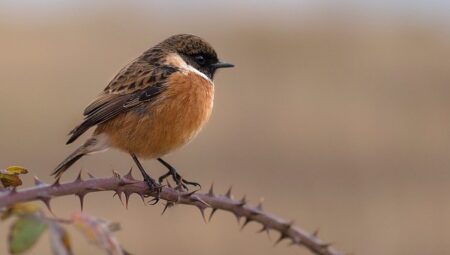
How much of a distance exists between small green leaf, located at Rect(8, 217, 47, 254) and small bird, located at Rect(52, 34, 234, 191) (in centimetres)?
317

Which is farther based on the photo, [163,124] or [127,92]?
[127,92]

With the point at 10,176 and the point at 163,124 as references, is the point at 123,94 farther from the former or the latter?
the point at 10,176

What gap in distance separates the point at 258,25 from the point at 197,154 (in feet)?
32.1

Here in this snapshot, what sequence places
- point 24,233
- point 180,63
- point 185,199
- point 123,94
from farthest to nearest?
point 180,63
point 123,94
point 185,199
point 24,233

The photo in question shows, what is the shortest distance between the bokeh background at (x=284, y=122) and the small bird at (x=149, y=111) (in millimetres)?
6973

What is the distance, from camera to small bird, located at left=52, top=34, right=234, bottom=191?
5.18 m

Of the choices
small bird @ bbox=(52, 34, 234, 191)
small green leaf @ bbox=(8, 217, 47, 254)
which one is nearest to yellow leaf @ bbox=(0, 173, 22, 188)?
small green leaf @ bbox=(8, 217, 47, 254)

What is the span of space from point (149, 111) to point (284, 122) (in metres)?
13.5

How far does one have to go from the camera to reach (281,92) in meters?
19.7

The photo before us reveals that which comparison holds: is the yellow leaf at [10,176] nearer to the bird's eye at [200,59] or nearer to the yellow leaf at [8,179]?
the yellow leaf at [8,179]

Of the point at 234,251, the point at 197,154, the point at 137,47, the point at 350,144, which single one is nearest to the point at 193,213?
the point at 234,251

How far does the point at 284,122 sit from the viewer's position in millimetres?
18750

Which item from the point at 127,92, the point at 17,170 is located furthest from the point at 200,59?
the point at 17,170

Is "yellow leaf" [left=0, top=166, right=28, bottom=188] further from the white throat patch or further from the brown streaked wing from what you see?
the white throat patch
